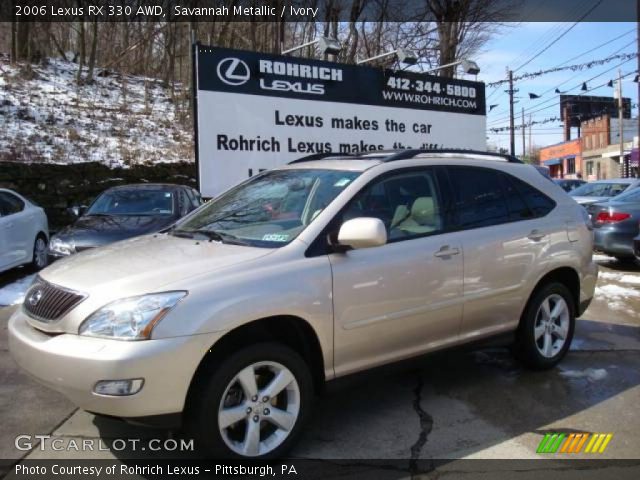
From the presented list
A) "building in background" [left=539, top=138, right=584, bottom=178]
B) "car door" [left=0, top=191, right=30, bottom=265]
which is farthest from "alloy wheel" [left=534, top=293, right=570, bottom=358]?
"building in background" [left=539, top=138, right=584, bottom=178]

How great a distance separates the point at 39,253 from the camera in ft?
32.0

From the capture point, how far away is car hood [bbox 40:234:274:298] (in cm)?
306

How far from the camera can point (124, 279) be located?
3.11m

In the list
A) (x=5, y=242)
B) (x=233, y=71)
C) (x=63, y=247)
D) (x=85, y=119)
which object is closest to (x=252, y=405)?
(x=63, y=247)

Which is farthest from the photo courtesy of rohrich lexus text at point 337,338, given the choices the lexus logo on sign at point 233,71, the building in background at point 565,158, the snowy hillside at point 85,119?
the building in background at point 565,158

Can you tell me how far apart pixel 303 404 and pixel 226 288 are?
0.84 metres

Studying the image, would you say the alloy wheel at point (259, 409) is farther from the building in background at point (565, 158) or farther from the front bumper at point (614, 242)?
the building in background at point (565, 158)

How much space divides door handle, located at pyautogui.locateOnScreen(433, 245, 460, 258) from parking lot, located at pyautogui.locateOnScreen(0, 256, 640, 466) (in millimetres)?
709

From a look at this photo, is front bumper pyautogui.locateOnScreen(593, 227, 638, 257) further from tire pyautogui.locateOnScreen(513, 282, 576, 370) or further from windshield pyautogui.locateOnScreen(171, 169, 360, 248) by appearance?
windshield pyautogui.locateOnScreen(171, 169, 360, 248)

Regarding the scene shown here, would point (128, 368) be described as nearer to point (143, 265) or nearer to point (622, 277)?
point (143, 265)

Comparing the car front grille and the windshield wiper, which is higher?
the windshield wiper

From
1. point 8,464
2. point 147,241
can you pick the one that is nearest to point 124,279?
point 147,241

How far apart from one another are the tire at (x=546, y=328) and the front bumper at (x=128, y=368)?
9.09 ft

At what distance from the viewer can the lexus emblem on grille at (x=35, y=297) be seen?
11.1 feet
